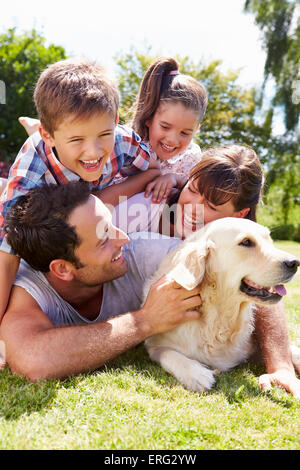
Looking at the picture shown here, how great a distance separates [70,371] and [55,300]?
2.03ft

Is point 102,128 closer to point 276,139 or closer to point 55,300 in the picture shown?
point 55,300

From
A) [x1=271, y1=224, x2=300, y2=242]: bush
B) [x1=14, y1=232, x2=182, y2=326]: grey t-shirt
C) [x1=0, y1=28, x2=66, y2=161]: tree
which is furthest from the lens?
[x1=271, y1=224, x2=300, y2=242]: bush

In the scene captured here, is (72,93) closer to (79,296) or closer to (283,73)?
(79,296)

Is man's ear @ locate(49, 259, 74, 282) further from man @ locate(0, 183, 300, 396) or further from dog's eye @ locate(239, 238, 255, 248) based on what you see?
dog's eye @ locate(239, 238, 255, 248)

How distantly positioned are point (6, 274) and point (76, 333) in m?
0.64

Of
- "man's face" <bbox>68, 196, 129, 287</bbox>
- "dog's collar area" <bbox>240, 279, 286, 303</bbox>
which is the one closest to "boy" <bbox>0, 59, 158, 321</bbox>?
"man's face" <bbox>68, 196, 129, 287</bbox>

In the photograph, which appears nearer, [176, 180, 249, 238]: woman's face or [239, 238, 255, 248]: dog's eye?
[239, 238, 255, 248]: dog's eye

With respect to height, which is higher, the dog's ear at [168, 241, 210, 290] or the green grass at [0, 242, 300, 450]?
the dog's ear at [168, 241, 210, 290]

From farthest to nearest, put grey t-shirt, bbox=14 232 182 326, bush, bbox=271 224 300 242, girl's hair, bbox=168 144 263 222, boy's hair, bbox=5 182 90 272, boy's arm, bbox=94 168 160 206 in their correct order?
bush, bbox=271 224 300 242 < boy's arm, bbox=94 168 160 206 < girl's hair, bbox=168 144 263 222 < grey t-shirt, bbox=14 232 182 326 < boy's hair, bbox=5 182 90 272

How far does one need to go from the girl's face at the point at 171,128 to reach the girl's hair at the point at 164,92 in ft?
0.23

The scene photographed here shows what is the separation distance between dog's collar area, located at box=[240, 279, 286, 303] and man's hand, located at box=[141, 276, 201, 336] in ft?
1.03

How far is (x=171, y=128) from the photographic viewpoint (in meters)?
4.29

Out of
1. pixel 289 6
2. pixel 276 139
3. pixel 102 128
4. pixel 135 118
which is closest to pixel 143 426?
pixel 102 128

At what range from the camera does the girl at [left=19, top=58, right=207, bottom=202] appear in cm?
423
